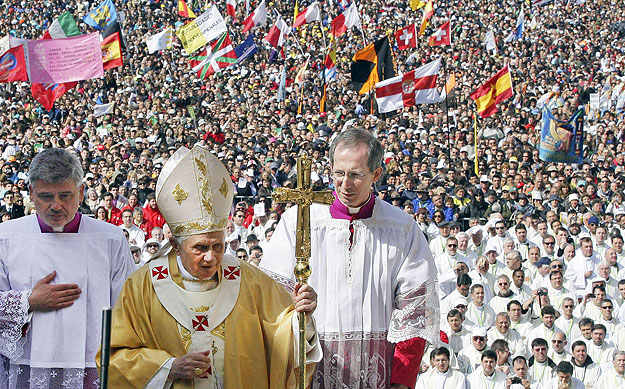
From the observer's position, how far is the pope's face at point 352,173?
484 cm

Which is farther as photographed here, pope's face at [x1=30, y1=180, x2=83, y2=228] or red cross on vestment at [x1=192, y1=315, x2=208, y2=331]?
pope's face at [x1=30, y1=180, x2=83, y2=228]

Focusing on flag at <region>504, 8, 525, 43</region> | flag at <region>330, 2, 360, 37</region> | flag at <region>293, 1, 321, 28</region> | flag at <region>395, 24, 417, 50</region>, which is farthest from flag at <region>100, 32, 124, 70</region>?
flag at <region>504, 8, 525, 43</region>

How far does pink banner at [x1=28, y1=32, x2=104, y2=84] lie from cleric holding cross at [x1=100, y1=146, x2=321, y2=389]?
1320cm

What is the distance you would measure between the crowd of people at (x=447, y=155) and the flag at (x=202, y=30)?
163 cm

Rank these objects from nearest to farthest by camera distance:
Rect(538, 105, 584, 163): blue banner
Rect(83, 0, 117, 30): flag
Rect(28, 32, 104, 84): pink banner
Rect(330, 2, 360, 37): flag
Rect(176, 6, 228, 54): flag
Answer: Rect(28, 32, 104, 84): pink banner < Rect(538, 105, 584, 163): blue banner < Rect(176, 6, 228, 54): flag < Rect(83, 0, 117, 30): flag < Rect(330, 2, 360, 37): flag

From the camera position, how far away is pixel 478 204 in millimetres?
15227

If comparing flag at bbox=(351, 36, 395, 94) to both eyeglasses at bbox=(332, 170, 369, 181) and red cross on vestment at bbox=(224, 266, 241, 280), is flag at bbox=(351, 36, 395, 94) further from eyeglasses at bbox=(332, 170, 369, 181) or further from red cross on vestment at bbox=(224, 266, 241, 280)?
red cross on vestment at bbox=(224, 266, 241, 280)

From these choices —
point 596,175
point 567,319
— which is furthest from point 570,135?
point 567,319

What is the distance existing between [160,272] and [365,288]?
1169mm

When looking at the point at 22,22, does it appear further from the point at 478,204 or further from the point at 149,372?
the point at 149,372

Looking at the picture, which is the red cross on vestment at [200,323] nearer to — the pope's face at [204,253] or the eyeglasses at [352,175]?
the pope's face at [204,253]

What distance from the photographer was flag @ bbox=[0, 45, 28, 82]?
56.2 ft

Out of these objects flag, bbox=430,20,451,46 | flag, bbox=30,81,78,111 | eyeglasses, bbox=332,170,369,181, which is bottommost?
eyeglasses, bbox=332,170,369,181

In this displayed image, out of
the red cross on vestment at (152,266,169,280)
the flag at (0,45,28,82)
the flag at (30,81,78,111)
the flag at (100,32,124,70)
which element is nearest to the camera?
the red cross on vestment at (152,266,169,280)
